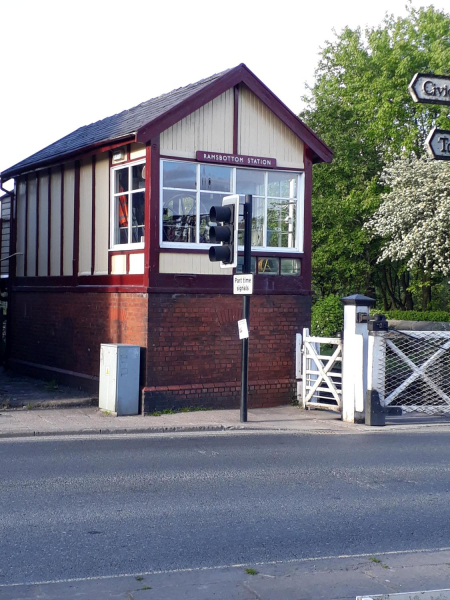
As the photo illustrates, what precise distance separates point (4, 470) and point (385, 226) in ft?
90.4

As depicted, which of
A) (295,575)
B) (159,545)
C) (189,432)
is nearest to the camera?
(295,575)

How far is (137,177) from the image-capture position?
14.6 metres

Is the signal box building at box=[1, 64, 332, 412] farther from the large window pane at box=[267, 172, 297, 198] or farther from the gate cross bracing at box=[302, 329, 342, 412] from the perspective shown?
the gate cross bracing at box=[302, 329, 342, 412]

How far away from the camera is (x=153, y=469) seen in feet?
29.8

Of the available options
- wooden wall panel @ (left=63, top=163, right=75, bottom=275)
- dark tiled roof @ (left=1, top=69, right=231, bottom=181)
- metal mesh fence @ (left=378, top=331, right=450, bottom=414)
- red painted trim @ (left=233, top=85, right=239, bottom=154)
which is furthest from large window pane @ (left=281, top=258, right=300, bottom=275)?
wooden wall panel @ (left=63, top=163, right=75, bottom=275)

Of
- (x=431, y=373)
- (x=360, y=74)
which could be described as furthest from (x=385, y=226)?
(x=431, y=373)

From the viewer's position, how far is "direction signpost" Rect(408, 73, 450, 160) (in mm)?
7355

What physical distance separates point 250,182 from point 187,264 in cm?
227

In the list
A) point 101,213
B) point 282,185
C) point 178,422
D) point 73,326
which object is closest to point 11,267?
point 73,326

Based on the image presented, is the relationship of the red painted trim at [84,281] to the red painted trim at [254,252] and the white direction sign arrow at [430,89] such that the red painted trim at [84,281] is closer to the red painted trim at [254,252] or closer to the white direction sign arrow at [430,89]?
the red painted trim at [254,252]

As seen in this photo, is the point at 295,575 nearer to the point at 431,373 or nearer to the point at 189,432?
the point at 189,432

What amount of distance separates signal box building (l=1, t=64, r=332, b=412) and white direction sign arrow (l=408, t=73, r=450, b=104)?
7.05m

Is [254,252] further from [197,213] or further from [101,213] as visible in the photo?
[101,213]

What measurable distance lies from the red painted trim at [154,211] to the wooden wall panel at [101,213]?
1.78 m
